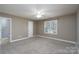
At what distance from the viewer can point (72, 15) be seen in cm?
464

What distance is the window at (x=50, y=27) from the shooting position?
20.4 ft

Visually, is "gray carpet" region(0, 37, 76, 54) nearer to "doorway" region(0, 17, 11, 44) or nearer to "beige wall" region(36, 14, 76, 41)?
"doorway" region(0, 17, 11, 44)

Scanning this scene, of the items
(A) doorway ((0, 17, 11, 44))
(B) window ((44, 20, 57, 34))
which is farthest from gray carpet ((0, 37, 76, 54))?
(B) window ((44, 20, 57, 34))

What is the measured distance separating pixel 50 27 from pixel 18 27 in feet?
9.99

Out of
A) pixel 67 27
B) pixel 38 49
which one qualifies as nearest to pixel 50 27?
pixel 67 27

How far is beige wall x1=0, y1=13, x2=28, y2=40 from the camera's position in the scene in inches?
201

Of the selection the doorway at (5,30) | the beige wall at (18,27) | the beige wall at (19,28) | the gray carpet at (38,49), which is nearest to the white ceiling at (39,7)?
the doorway at (5,30)

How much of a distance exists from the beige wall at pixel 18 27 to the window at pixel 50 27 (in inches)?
81.6

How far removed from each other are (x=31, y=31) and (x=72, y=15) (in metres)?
4.52

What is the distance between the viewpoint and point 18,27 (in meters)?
5.66

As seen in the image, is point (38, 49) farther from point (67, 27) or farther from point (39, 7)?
point (67, 27)

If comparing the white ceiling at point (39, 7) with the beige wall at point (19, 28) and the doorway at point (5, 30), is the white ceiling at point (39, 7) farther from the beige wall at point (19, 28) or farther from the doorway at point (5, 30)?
the beige wall at point (19, 28)

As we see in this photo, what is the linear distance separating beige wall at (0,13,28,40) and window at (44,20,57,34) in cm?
207
